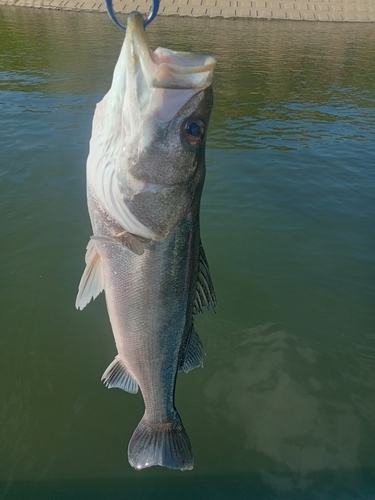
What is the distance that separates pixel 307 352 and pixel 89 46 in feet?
96.3

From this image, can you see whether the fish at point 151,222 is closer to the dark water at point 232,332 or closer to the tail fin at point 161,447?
the tail fin at point 161,447

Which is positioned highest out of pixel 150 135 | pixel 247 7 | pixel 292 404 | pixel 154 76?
pixel 154 76

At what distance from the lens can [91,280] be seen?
3.17 meters

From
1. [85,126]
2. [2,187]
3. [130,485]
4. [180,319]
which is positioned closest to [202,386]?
[130,485]

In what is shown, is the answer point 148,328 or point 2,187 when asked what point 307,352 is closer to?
point 148,328

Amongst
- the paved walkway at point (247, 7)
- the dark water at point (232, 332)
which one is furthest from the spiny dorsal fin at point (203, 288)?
the paved walkway at point (247, 7)

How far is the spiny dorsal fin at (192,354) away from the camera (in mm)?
3373

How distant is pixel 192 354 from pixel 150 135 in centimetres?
171

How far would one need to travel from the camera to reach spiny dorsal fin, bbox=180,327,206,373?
3373 millimetres

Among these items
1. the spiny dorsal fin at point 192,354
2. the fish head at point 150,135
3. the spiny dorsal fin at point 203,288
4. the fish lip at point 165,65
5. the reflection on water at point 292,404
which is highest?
the fish lip at point 165,65

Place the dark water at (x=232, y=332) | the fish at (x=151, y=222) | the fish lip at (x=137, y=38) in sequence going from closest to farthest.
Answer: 1. the fish lip at (x=137, y=38)
2. the fish at (x=151, y=222)
3. the dark water at (x=232, y=332)

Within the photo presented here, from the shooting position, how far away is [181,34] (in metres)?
37.4

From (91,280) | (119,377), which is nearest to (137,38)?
(91,280)

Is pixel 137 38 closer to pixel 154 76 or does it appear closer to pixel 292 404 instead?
pixel 154 76
